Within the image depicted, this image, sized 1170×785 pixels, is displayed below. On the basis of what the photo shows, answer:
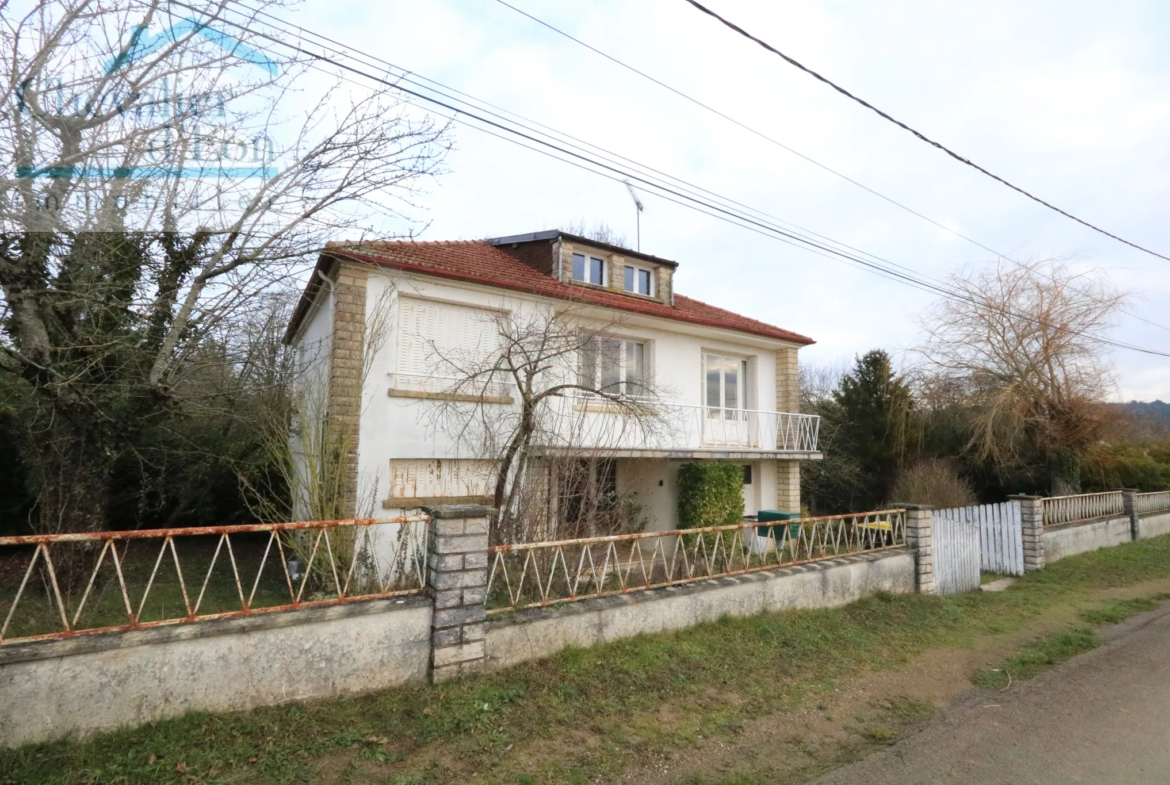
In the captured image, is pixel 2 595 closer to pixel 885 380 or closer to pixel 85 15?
pixel 85 15

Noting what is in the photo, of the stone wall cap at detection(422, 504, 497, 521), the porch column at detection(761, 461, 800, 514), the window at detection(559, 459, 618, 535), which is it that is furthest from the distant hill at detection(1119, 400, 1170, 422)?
the stone wall cap at detection(422, 504, 497, 521)

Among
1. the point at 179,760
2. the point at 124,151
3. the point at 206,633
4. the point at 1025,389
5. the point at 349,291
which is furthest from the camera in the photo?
the point at 1025,389

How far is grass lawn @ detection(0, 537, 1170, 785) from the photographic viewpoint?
3.38 meters

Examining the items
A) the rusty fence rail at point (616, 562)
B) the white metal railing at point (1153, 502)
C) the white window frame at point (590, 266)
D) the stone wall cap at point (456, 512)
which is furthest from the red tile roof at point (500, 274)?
the white metal railing at point (1153, 502)

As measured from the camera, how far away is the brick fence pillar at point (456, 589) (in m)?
4.46

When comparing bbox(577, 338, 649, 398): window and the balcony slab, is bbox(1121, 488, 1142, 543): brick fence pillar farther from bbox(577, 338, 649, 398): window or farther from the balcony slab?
bbox(577, 338, 649, 398): window

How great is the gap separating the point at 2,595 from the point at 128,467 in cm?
349

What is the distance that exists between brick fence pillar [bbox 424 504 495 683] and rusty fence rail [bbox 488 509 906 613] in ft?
1.25

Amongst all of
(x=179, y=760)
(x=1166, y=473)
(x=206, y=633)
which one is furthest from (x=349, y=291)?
(x=1166, y=473)

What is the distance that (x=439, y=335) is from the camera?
9297 mm

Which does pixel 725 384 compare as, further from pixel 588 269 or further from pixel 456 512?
pixel 456 512

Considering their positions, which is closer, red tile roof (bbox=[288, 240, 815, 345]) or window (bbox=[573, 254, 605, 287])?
red tile roof (bbox=[288, 240, 815, 345])

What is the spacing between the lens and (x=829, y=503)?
1944 cm

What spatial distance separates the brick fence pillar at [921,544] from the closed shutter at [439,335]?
6.45 m
